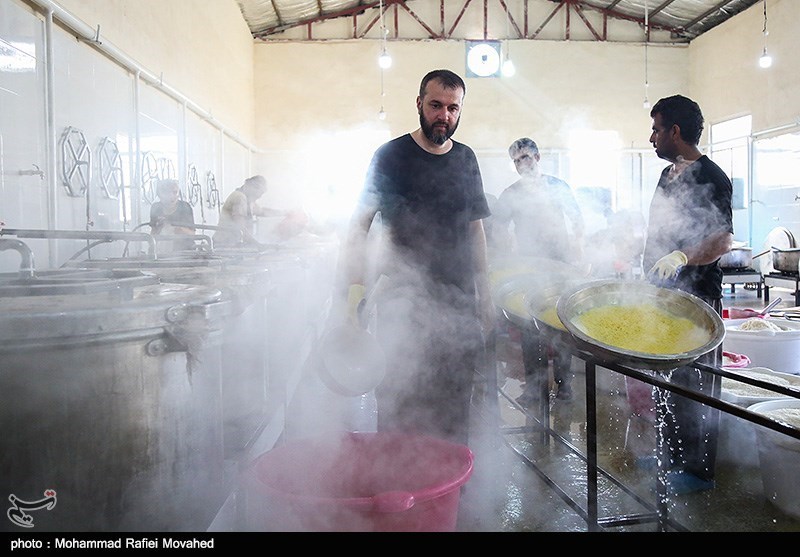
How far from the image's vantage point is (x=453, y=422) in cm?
249

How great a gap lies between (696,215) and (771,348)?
1550mm

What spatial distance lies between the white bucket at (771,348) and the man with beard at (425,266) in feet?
7.19

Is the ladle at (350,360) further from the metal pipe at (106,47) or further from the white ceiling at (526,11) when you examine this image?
the white ceiling at (526,11)

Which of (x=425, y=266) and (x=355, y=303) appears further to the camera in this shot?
(x=425, y=266)

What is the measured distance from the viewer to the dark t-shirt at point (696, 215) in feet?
8.66

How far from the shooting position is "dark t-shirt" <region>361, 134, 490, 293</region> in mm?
2369

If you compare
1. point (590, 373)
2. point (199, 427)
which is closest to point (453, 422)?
point (590, 373)

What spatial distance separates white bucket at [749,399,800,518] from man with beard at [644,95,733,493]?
0.22m

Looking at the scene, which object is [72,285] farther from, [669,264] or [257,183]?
[257,183]

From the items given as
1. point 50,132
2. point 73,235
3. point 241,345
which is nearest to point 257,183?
point 50,132

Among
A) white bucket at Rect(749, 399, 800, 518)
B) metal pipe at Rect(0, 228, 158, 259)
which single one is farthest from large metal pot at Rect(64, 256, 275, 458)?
white bucket at Rect(749, 399, 800, 518)

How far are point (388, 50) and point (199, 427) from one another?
11692 millimetres

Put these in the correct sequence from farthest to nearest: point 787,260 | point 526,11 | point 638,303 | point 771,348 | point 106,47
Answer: point 526,11
point 787,260
point 106,47
point 771,348
point 638,303

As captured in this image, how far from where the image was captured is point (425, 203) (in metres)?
2.39
